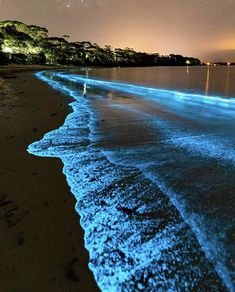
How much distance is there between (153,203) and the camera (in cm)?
362

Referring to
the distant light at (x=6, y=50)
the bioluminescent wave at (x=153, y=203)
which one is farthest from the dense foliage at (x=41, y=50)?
the bioluminescent wave at (x=153, y=203)

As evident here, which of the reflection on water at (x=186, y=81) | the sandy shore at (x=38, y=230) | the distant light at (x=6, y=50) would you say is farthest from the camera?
the distant light at (x=6, y=50)

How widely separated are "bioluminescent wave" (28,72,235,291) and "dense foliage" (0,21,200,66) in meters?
62.8

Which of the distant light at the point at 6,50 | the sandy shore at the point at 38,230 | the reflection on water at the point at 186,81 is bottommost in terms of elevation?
the sandy shore at the point at 38,230

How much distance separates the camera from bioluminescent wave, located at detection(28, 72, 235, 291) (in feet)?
8.14

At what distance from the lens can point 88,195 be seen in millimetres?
3879

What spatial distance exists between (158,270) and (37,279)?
1068mm

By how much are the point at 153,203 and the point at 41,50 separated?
93571 mm

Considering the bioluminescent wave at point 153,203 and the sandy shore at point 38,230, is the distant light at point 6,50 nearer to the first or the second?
the bioluminescent wave at point 153,203

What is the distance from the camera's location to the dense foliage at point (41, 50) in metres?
69.9

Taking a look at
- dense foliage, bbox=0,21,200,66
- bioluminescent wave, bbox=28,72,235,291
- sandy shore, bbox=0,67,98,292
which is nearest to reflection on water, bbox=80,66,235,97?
bioluminescent wave, bbox=28,72,235,291

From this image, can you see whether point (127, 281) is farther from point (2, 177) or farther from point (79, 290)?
point (2, 177)

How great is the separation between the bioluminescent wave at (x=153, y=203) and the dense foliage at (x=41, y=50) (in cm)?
6277

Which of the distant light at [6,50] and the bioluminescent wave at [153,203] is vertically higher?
the distant light at [6,50]
